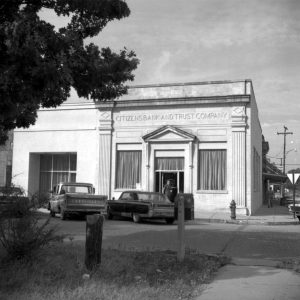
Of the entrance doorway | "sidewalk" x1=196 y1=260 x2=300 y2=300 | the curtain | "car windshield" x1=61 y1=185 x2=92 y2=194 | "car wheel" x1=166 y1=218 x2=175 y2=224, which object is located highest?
the curtain

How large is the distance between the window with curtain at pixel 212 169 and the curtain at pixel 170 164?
114cm

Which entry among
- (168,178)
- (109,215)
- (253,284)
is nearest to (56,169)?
(168,178)

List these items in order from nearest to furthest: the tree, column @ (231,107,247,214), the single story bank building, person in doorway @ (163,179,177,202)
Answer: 1. the tree
2. person in doorway @ (163,179,177,202)
3. column @ (231,107,247,214)
4. the single story bank building

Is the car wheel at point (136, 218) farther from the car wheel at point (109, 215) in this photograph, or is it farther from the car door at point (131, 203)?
the car wheel at point (109, 215)

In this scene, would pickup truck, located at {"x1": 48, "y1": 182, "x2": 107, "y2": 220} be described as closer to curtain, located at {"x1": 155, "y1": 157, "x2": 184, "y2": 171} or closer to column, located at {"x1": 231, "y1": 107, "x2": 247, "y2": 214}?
curtain, located at {"x1": 155, "y1": 157, "x2": 184, "y2": 171}

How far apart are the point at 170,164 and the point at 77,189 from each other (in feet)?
25.4

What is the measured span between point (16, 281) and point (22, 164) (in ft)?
86.4

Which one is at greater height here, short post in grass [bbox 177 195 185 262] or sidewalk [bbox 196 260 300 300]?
short post in grass [bbox 177 195 185 262]

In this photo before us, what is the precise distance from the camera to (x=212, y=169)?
90.6 ft

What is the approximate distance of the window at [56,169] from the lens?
31.9 meters

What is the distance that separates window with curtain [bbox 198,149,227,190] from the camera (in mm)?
27547

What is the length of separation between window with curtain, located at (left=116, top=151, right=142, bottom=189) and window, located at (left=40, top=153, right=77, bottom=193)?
375 centimetres

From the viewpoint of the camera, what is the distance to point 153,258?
30.6 ft

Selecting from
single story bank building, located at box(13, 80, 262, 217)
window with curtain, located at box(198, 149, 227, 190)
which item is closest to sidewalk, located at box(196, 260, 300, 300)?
single story bank building, located at box(13, 80, 262, 217)
